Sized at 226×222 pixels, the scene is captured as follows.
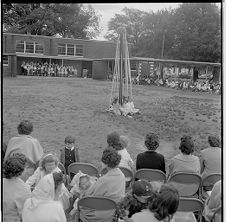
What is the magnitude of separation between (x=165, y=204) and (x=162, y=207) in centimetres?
3

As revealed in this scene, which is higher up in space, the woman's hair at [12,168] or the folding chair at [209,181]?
the woman's hair at [12,168]

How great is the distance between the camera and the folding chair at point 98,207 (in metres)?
2.55

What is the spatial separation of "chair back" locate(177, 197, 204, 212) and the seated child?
82cm

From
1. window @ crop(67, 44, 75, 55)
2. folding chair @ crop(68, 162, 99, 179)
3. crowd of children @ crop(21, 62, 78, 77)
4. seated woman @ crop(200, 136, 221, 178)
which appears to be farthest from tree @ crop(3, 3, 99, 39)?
crowd of children @ crop(21, 62, 78, 77)

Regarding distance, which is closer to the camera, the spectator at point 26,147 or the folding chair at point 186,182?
the folding chair at point 186,182

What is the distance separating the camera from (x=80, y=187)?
2980mm

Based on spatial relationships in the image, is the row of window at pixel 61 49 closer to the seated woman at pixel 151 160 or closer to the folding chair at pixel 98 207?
the seated woman at pixel 151 160

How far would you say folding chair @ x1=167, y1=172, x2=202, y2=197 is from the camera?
10.0 ft

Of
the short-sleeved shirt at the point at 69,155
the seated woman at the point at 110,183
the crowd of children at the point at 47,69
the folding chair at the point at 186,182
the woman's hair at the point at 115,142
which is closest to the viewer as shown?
the seated woman at the point at 110,183

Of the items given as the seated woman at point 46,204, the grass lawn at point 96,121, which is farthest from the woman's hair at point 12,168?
the grass lawn at point 96,121

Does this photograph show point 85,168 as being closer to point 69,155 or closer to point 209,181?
point 69,155

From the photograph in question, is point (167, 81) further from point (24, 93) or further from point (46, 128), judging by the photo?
point (46, 128)

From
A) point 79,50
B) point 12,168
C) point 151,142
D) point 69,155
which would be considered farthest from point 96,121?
point 79,50

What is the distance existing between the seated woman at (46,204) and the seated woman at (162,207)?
0.57 metres
